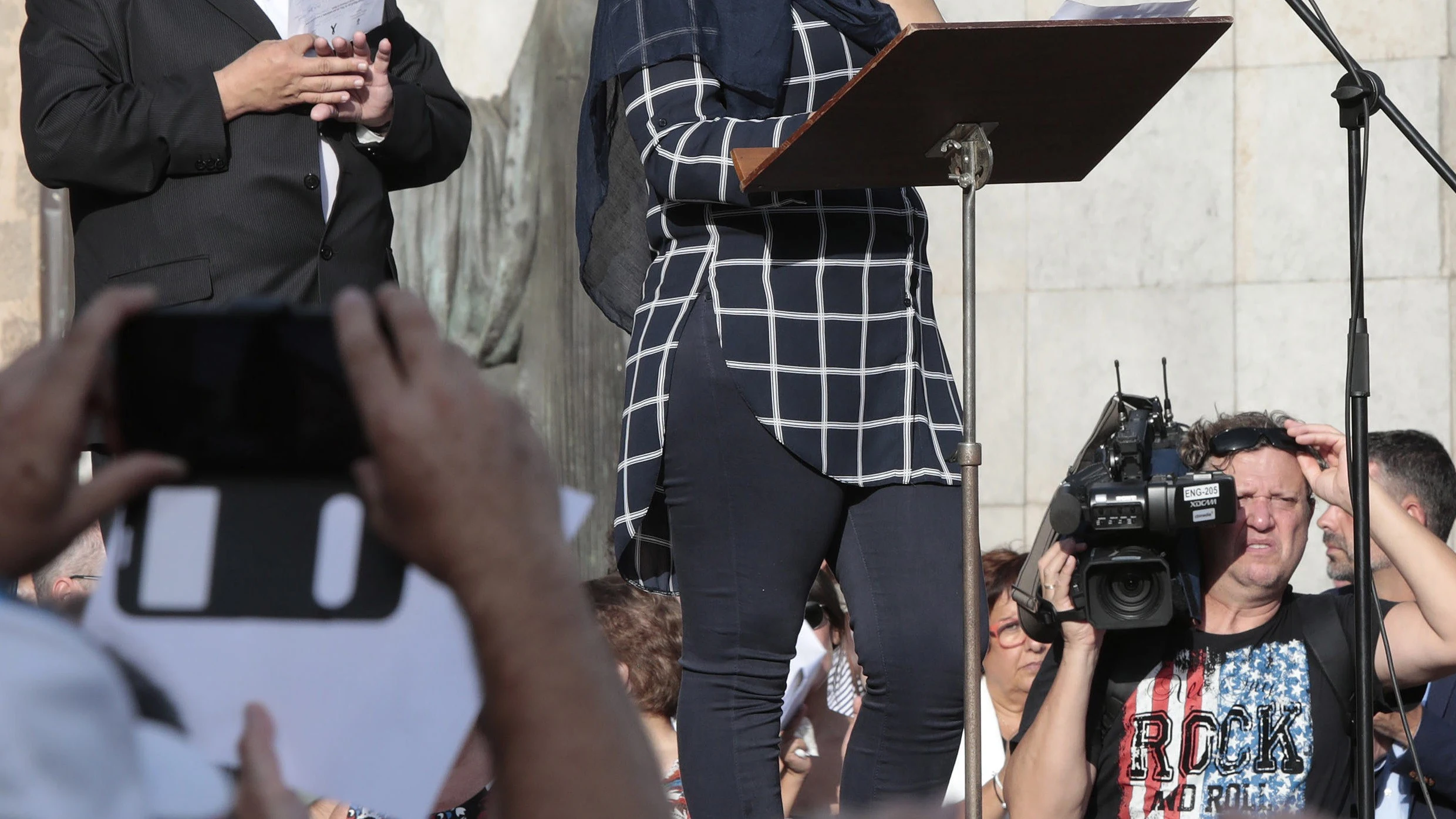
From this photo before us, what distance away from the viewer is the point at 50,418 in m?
0.64

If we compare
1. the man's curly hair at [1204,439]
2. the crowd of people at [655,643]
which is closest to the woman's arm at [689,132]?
the crowd of people at [655,643]

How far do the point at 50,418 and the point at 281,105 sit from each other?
199cm

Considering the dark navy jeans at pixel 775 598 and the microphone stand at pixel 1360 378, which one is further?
the microphone stand at pixel 1360 378

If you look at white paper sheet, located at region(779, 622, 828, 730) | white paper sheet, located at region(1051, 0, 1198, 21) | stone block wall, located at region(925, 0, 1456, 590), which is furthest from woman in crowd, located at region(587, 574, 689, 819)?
stone block wall, located at region(925, 0, 1456, 590)

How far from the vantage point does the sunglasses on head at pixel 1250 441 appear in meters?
3.56

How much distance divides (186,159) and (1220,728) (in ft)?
6.76

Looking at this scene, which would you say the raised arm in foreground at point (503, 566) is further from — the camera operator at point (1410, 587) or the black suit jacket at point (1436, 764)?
the black suit jacket at point (1436, 764)

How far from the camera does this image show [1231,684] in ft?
10.7

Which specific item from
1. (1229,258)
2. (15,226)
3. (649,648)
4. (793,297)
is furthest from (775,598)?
(15,226)

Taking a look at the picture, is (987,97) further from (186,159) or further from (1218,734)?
(1218,734)

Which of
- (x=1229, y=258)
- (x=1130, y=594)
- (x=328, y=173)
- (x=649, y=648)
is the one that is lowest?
(x=649, y=648)

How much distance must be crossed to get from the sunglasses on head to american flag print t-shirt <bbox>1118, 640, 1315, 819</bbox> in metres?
0.44

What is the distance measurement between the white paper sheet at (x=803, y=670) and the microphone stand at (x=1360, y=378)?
1418 millimetres

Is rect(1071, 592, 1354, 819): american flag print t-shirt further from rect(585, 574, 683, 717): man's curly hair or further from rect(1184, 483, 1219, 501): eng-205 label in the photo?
rect(585, 574, 683, 717): man's curly hair
